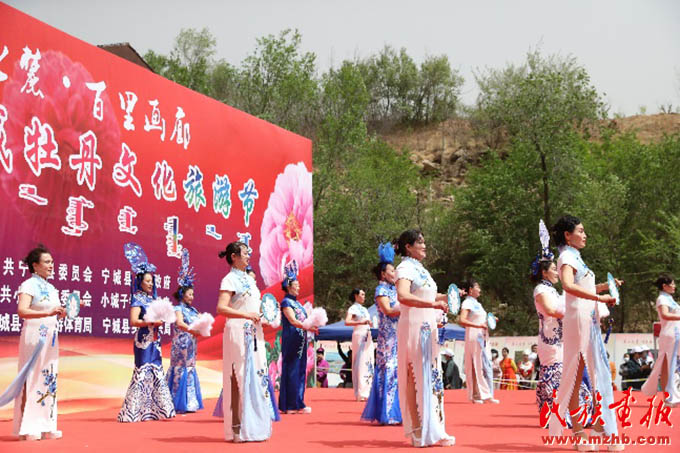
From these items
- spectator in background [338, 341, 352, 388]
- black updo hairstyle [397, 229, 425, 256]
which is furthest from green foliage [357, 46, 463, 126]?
black updo hairstyle [397, 229, 425, 256]

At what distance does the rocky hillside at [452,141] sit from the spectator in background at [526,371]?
57.5ft

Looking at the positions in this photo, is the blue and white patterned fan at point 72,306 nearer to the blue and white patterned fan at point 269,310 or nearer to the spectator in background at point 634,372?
the blue and white patterned fan at point 269,310

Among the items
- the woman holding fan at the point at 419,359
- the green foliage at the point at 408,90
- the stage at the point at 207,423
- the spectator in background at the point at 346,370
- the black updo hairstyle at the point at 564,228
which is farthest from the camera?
the green foliage at the point at 408,90

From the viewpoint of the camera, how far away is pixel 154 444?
18.5 ft

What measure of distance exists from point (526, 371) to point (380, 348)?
7.56 meters

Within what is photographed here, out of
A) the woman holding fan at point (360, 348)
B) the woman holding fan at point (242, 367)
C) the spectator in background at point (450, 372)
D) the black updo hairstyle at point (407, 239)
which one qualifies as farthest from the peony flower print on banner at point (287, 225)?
the black updo hairstyle at point (407, 239)

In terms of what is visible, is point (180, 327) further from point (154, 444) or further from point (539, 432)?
point (539, 432)

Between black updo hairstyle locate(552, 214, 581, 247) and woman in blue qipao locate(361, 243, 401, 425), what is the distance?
193cm

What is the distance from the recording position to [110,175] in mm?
9359

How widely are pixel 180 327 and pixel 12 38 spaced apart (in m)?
3.29

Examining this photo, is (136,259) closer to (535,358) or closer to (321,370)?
(321,370)

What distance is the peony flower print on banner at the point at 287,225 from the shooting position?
42.4 feet

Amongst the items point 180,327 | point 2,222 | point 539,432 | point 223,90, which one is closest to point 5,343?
point 2,222

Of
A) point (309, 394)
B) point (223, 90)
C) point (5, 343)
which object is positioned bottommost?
point (309, 394)
